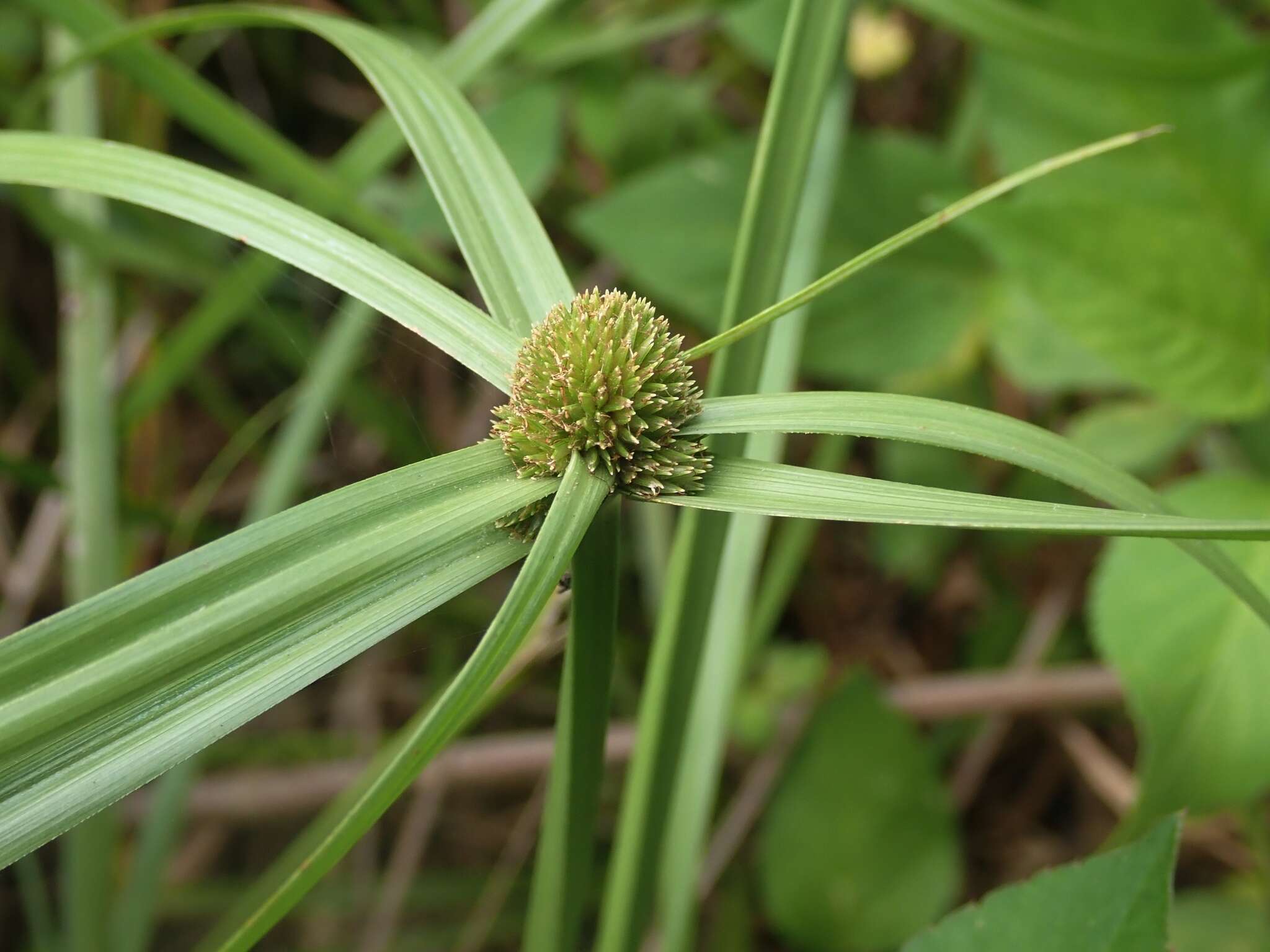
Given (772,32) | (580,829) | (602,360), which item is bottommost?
(580,829)

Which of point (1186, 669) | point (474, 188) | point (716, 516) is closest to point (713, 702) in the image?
point (716, 516)

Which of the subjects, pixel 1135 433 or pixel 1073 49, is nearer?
pixel 1073 49

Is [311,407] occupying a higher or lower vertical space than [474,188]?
higher

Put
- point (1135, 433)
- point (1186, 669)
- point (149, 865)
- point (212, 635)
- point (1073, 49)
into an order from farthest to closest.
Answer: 1. point (1135, 433)
2. point (149, 865)
3. point (1073, 49)
4. point (1186, 669)
5. point (212, 635)

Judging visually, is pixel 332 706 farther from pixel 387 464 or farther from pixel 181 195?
pixel 181 195

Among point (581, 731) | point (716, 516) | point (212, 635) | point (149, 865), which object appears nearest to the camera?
point (212, 635)

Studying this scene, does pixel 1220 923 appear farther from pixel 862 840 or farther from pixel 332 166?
pixel 332 166

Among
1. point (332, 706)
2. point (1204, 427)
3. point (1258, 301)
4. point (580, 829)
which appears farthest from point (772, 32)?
point (332, 706)

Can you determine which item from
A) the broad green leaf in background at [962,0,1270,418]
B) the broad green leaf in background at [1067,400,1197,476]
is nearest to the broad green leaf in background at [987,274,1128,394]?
the broad green leaf in background at [1067,400,1197,476]
